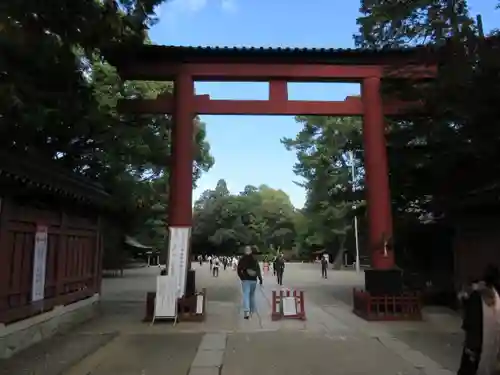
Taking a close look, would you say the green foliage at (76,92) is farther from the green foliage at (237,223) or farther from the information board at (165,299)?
the green foliage at (237,223)

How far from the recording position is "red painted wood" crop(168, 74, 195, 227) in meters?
13.2

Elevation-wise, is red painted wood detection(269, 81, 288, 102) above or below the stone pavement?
above

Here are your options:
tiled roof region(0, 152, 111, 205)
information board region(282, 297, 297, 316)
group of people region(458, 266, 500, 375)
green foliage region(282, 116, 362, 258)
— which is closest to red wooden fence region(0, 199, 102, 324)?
tiled roof region(0, 152, 111, 205)

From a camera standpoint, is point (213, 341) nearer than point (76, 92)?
Yes

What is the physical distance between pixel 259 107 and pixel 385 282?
590 centimetres

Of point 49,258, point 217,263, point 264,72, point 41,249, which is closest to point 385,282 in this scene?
point 264,72

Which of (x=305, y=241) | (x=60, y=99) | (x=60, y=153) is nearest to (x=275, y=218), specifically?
(x=305, y=241)

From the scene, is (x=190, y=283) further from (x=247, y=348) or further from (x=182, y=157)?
(x=247, y=348)

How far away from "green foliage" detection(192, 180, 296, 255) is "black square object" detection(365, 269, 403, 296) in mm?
58200

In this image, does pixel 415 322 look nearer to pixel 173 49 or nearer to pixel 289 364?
pixel 289 364

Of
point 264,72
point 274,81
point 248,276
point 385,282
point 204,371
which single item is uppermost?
point 264,72

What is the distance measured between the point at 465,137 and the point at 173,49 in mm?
8008

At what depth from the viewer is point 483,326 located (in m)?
6.11

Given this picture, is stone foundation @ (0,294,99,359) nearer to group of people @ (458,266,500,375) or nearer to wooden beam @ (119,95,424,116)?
wooden beam @ (119,95,424,116)
